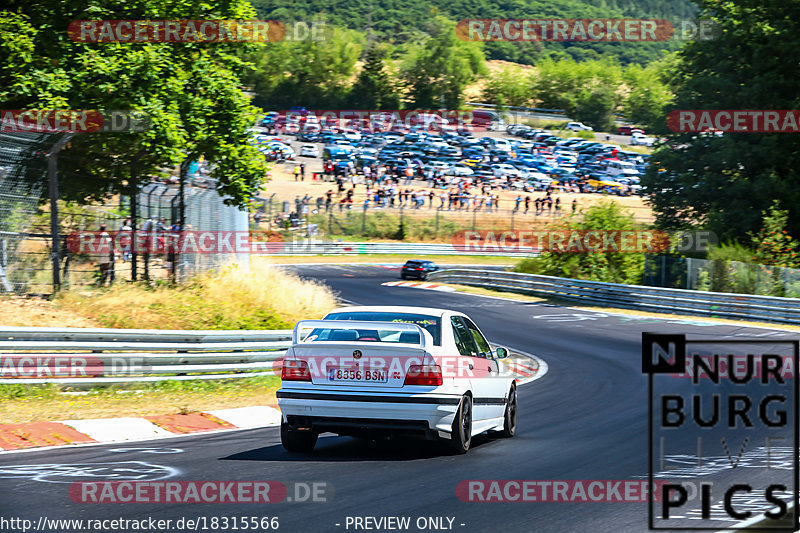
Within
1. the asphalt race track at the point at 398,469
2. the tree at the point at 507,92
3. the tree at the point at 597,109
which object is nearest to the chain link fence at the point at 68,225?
the asphalt race track at the point at 398,469

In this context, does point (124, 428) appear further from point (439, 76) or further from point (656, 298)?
point (439, 76)

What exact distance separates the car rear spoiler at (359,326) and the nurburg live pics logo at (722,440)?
2280 mm

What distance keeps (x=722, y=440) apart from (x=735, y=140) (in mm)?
32699

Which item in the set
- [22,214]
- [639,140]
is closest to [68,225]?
[22,214]

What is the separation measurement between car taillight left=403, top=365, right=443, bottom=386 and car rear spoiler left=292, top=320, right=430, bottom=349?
0.73 feet

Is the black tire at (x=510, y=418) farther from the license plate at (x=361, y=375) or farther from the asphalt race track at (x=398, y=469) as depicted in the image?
the license plate at (x=361, y=375)

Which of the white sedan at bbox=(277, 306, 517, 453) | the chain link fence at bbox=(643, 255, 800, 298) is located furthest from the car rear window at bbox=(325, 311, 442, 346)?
the chain link fence at bbox=(643, 255, 800, 298)

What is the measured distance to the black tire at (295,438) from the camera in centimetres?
917

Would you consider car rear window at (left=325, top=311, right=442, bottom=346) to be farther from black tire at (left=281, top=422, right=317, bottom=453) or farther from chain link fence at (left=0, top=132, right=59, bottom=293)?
chain link fence at (left=0, top=132, right=59, bottom=293)

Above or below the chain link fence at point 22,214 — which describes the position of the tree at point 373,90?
above

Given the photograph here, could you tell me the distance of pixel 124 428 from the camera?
1063 centimetres

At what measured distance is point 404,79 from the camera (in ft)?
452

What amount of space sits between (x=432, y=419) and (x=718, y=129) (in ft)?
117

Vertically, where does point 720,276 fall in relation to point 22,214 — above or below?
below
